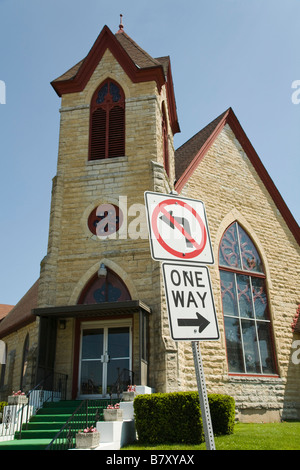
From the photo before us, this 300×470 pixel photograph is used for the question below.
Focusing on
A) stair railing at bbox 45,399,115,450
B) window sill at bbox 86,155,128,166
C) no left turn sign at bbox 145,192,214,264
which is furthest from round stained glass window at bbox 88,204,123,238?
no left turn sign at bbox 145,192,214,264

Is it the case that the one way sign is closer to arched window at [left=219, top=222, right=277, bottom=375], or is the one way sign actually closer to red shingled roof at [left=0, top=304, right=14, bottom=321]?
arched window at [left=219, top=222, right=277, bottom=375]

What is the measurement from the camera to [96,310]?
43.3ft

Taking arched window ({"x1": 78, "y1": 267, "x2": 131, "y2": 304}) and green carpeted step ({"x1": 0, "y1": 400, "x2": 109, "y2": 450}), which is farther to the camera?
arched window ({"x1": 78, "y1": 267, "x2": 131, "y2": 304})

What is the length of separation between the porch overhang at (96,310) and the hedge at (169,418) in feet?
10.3

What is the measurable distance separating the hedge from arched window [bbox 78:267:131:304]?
477 centimetres

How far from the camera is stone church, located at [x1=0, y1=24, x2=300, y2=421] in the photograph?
1346cm

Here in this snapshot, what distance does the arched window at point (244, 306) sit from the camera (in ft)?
50.0

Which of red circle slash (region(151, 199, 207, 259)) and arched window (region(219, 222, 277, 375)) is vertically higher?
arched window (region(219, 222, 277, 375))

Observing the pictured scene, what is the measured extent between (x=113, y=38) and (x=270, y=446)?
16.2m

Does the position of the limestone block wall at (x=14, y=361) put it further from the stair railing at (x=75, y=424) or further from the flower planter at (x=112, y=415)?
the flower planter at (x=112, y=415)
